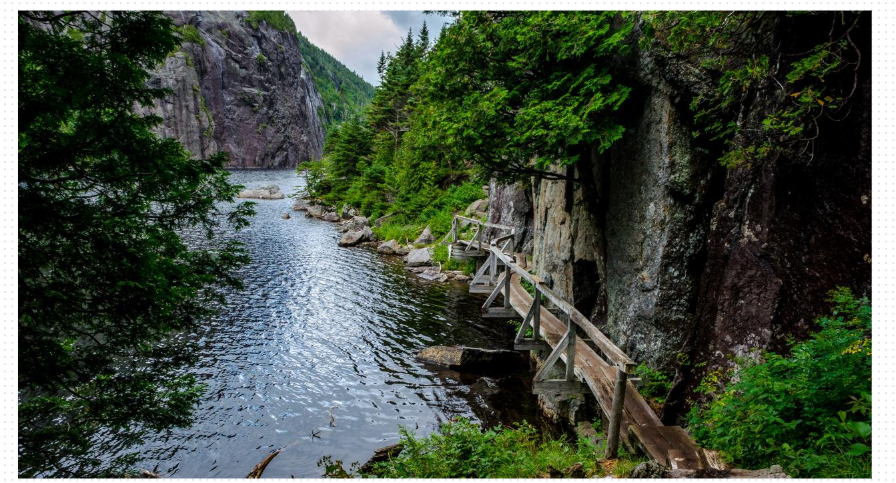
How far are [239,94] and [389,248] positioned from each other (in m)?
92.1

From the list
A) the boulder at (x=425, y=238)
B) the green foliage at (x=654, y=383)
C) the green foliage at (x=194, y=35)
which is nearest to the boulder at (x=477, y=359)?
the green foliage at (x=654, y=383)

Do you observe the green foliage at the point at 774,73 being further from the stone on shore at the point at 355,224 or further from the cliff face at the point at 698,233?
the stone on shore at the point at 355,224

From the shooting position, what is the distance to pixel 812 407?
4.03m

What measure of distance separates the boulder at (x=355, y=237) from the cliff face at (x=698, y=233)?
2046cm

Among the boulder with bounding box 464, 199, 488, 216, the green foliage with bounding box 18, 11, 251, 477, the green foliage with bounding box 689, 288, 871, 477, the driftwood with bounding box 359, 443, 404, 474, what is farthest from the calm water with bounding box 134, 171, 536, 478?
the boulder with bounding box 464, 199, 488, 216

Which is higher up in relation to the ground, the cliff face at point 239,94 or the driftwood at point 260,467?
the cliff face at point 239,94

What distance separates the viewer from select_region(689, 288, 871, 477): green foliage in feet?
12.0

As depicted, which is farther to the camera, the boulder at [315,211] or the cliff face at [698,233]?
the boulder at [315,211]

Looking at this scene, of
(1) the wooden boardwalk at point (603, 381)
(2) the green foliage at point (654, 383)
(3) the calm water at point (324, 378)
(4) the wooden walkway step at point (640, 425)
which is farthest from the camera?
(3) the calm water at point (324, 378)

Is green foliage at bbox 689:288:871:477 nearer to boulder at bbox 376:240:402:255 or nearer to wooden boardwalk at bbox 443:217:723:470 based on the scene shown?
wooden boardwalk at bbox 443:217:723:470

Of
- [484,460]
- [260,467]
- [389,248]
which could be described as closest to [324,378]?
[260,467]

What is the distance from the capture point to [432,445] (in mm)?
6859

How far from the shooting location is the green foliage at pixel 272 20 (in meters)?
105

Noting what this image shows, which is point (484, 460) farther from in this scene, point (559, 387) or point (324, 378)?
point (324, 378)
